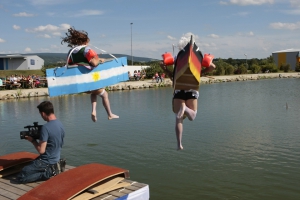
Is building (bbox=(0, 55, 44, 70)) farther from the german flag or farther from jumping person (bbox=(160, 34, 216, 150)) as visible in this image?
the german flag

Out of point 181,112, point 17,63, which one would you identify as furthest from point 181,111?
point 17,63

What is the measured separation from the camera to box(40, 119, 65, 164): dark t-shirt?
8102 millimetres

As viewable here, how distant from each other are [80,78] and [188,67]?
2.53 m

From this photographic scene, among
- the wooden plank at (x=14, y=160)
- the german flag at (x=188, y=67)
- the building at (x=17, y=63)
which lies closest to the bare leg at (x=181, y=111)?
the german flag at (x=188, y=67)

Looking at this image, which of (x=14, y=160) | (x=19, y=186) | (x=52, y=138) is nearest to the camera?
(x=52, y=138)

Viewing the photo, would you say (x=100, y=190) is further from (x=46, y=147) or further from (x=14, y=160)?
(x=14, y=160)

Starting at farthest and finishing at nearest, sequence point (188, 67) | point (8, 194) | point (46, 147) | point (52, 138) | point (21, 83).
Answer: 1. point (21, 83)
2. point (46, 147)
3. point (52, 138)
4. point (8, 194)
5. point (188, 67)

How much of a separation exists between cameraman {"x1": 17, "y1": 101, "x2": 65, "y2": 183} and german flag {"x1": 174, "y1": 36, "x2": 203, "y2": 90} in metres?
2.78

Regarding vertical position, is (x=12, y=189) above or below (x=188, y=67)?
below

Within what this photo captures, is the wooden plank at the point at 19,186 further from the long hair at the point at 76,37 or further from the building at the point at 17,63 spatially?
the building at the point at 17,63

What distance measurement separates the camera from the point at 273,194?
33.1ft

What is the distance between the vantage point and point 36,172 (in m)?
8.50

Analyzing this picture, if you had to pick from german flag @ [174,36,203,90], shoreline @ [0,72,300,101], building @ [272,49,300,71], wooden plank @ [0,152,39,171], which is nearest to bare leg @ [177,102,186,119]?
german flag @ [174,36,203,90]

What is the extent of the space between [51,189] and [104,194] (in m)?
1.08
